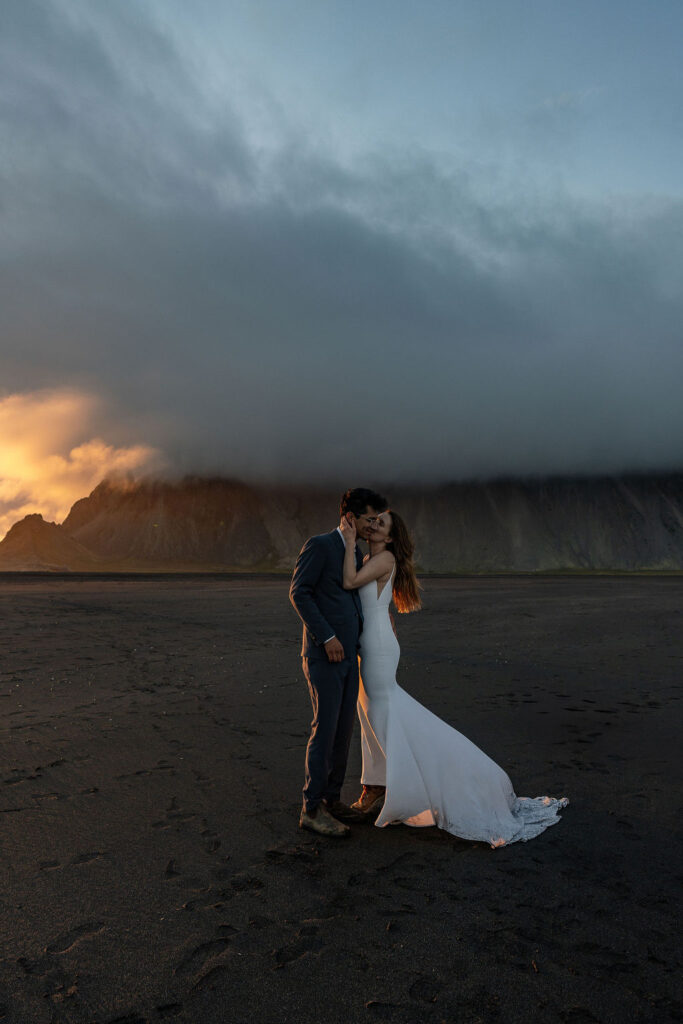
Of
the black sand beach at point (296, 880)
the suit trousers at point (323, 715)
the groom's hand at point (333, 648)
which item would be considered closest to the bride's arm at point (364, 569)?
the groom's hand at point (333, 648)

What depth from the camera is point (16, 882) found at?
4.36 m

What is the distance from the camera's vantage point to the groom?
5.13 m

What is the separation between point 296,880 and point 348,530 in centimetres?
255

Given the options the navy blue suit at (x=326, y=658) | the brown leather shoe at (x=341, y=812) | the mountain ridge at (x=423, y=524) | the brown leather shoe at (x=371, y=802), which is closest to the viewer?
the navy blue suit at (x=326, y=658)

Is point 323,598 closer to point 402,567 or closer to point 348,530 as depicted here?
point 348,530

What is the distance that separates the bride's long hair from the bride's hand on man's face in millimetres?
368

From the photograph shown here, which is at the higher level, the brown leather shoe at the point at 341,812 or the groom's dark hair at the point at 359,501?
the groom's dark hair at the point at 359,501

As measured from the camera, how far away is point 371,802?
5504 millimetres

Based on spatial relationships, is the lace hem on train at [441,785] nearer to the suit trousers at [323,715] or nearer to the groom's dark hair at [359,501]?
the suit trousers at [323,715]

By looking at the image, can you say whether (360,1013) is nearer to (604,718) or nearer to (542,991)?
(542,991)

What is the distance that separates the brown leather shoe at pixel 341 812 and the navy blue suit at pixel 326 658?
5 cm

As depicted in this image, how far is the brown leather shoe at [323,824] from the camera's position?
5.09 meters

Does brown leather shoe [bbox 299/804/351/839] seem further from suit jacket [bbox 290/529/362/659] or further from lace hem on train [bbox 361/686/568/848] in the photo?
suit jacket [bbox 290/529/362/659]

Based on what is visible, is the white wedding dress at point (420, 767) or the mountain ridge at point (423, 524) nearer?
the white wedding dress at point (420, 767)
